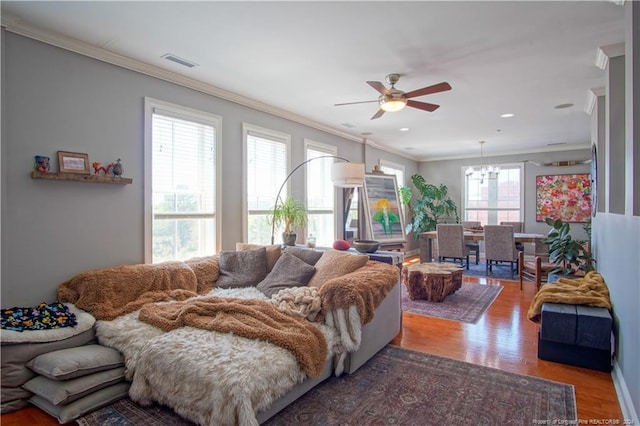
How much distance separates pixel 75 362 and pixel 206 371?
3.09 feet

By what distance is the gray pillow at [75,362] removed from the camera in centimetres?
221

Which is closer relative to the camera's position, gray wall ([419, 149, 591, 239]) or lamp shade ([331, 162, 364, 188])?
lamp shade ([331, 162, 364, 188])

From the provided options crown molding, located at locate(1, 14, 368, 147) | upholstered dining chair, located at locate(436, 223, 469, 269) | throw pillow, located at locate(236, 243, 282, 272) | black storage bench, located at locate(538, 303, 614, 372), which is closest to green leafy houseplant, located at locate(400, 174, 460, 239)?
upholstered dining chair, located at locate(436, 223, 469, 269)

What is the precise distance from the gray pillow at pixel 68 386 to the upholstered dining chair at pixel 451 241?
19.2 ft

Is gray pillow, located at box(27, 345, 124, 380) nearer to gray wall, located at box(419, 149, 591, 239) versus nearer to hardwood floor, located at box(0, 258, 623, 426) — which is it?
hardwood floor, located at box(0, 258, 623, 426)

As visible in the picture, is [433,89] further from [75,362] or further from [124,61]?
[75,362]

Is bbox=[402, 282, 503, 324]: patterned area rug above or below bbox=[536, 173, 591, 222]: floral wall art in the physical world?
below

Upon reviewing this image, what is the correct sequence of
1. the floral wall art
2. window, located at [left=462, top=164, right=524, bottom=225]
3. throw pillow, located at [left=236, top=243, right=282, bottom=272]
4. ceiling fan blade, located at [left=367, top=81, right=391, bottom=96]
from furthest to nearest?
window, located at [left=462, top=164, right=524, bottom=225] → the floral wall art → throw pillow, located at [left=236, top=243, right=282, bottom=272] → ceiling fan blade, located at [left=367, top=81, right=391, bottom=96]

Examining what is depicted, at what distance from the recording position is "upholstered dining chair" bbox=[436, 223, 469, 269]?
6797 mm

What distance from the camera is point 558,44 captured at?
3.04 metres

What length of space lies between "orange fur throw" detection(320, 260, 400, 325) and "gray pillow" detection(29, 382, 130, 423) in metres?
1.46

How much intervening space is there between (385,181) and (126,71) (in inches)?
186

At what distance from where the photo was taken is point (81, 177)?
2984 mm

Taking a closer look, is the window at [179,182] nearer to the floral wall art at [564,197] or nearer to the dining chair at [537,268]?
the dining chair at [537,268]
